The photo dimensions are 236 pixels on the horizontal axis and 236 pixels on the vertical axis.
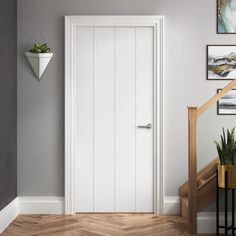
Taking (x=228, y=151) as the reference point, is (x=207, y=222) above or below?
below

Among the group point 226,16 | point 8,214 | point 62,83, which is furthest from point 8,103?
point 226,16

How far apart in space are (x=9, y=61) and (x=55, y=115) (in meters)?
0.82

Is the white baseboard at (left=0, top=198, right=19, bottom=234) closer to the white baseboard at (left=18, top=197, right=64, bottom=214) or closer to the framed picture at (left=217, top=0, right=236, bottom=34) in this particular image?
the white baseboard at (left=18, top=197, right=64, bottom=214)

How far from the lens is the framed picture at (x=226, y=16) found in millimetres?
6223

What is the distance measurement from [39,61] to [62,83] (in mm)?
359

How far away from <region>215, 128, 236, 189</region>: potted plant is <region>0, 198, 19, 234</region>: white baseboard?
81.7 inches

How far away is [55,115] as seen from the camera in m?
6.29

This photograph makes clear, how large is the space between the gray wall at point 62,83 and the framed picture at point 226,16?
57 millimetres

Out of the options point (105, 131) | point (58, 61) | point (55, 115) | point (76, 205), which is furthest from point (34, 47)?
point (76, 205)

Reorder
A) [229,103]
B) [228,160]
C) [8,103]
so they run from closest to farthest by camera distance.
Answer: [228,160]
[8,103]
[229,103]

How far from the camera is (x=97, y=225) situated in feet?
18.7

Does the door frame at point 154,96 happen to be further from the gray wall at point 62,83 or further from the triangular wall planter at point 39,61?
the triangular wall planter at point 39,61

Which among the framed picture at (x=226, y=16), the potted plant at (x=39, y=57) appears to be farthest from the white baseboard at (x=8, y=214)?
the framed picture at (x=226, y=16)

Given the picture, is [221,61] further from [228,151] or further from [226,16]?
[228,151]
